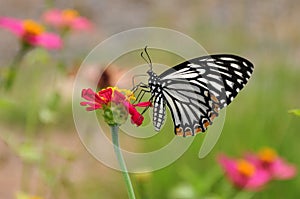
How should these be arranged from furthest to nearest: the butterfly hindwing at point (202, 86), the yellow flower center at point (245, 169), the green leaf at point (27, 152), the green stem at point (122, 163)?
the yellow flower center at point (245, 169), the green leaf at point (27, 152), the butterfly hindwing at point (202, 86), the green stem at point (122, 163)

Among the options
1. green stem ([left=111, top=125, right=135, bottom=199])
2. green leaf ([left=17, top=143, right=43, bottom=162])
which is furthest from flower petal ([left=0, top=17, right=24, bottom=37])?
green stem ([left=111, top=125, right=135, bottom=199])

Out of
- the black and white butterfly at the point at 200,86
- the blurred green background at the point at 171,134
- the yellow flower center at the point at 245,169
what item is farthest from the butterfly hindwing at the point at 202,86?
the yellow flower center at the point at 245,169

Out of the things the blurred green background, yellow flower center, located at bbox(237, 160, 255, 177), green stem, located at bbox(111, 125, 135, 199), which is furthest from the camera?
the blurred green background

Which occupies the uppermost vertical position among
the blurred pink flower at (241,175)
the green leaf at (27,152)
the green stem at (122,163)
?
the green leaf at (27,152)

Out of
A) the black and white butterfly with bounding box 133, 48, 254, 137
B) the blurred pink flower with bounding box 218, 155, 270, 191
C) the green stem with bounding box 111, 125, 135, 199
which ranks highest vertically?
the blurred pink flower with bounding box 218, 155, 270, 191

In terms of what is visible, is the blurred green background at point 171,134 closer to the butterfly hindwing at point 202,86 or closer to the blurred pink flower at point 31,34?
the blurred pink flower at point 31,34

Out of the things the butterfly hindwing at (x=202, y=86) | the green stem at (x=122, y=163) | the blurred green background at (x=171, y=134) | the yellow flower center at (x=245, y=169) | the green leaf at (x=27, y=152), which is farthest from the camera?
the blurred green background at (x=171, y=134)

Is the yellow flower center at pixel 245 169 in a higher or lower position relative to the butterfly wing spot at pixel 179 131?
higher

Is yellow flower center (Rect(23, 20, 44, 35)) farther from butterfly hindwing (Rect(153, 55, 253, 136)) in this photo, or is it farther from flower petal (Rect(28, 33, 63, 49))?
butterfly hindwing (Rect(153, 55, 253, 136))
